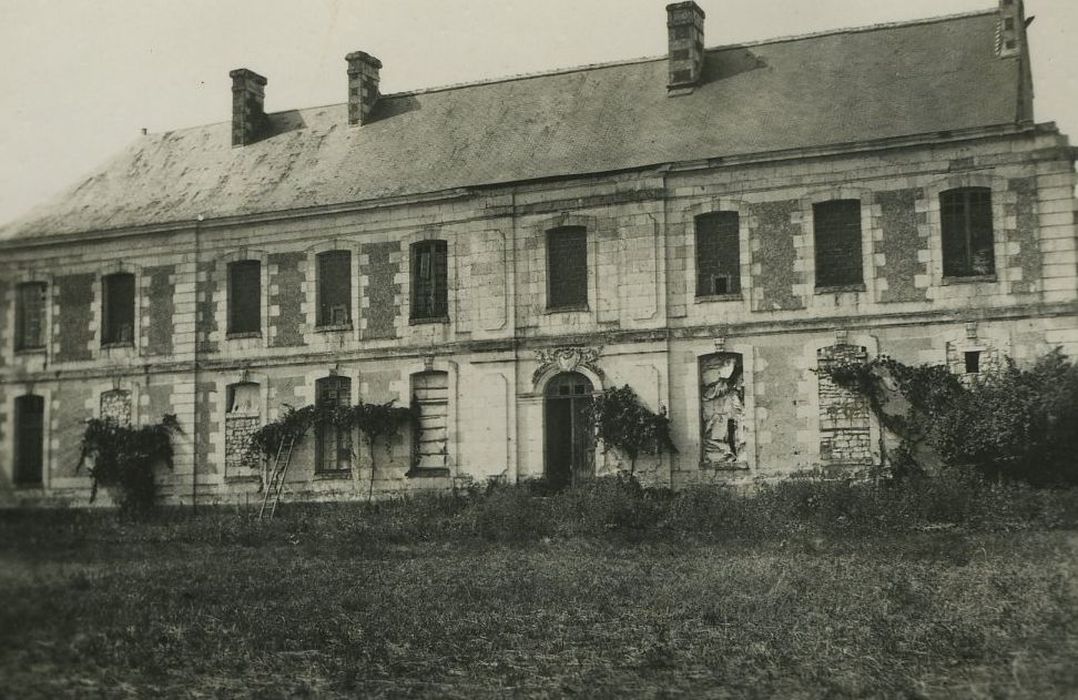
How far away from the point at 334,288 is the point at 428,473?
4305mm

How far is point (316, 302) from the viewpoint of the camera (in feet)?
72.7

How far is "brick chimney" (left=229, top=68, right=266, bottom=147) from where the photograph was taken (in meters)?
A: 25.0

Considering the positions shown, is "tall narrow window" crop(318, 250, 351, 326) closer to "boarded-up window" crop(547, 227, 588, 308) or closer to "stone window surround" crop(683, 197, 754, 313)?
"boarded-up window" crop(547, 227, 588, 308)

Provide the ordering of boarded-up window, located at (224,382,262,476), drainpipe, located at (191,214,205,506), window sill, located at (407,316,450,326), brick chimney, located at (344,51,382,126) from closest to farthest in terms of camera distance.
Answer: window sill, located at (407,316,450,326), boarded-up window, located at (224,382,262,476), drainpipe, located at (191,214,205,506), brick chimney, located at (344,51,382,126)

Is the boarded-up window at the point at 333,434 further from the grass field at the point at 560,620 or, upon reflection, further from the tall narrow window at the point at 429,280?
the grass field at the point at 560,620

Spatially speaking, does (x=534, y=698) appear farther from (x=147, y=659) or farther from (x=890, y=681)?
Result: (x=147, y=659)

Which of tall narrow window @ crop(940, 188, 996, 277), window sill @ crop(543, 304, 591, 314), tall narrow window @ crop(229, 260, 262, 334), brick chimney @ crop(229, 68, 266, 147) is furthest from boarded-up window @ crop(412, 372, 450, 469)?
tall narrow window @ crop(940, 188, 996, 277)

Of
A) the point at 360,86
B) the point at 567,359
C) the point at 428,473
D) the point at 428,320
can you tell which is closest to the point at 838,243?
the point at 567,359

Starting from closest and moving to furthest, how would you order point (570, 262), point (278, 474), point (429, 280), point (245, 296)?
point (570, 262)
point (429, 280)
point (278, 474)
point (245, 296)

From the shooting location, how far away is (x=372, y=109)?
961 inches

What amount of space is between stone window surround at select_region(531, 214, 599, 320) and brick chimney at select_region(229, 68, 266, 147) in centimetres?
836

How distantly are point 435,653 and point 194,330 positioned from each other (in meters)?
16.1

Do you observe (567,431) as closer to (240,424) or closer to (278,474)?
(278,474)

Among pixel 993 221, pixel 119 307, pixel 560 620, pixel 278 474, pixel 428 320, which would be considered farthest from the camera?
pixel 119 307
